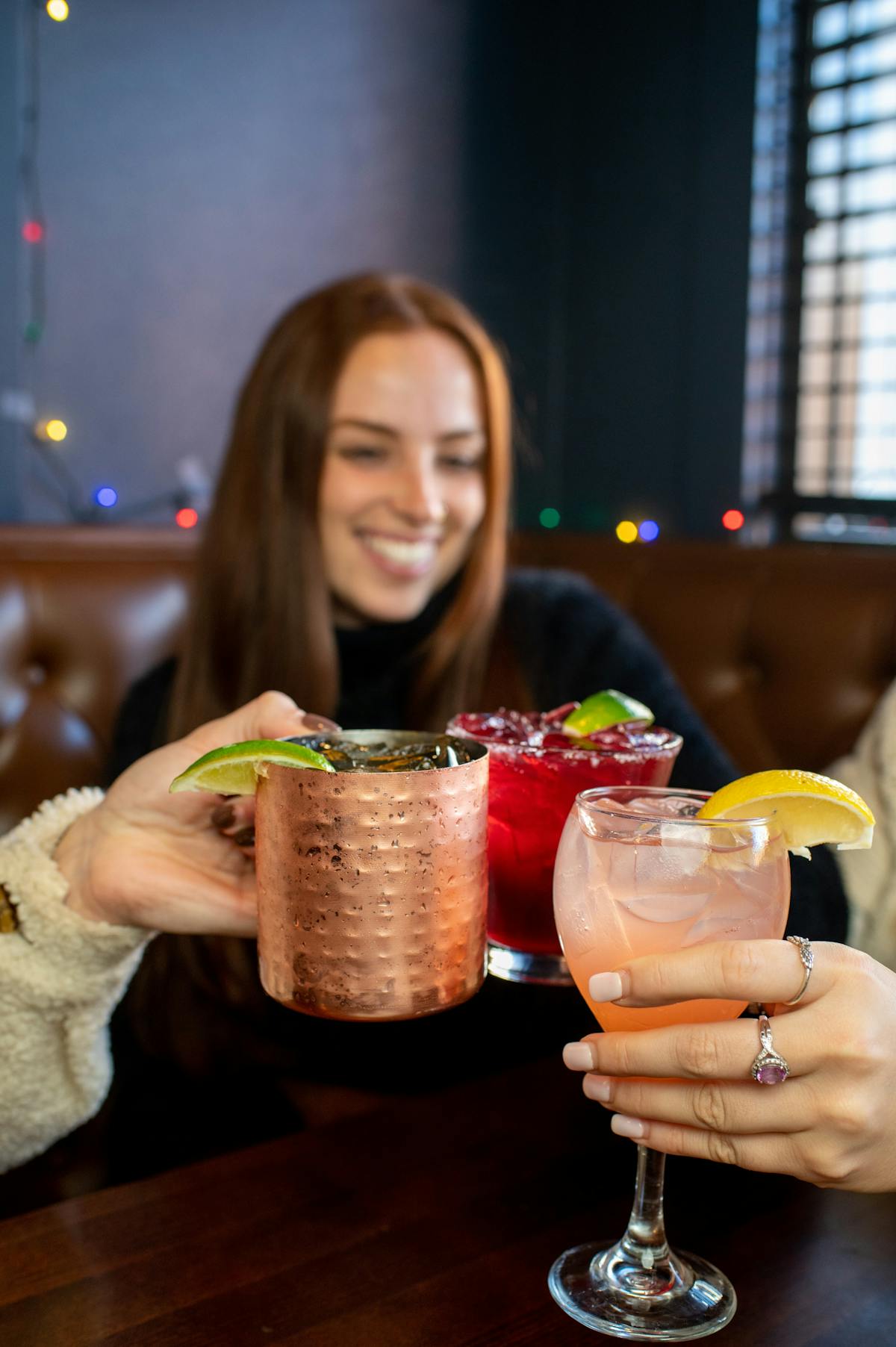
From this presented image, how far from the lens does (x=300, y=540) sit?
1.79 meters

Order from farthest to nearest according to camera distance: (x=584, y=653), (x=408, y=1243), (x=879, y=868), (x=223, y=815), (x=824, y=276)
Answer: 1. (x=824, y=276)
2. (x=584, y=653)
3. (x=879, y=868)
4. (x=223, y=815)
5. (x=408, y=1243)

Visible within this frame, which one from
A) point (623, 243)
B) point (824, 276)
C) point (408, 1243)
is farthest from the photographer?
point (623, 243)

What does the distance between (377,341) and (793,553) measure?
81cm

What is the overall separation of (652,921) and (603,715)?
0.23 m

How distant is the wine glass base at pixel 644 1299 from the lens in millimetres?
707

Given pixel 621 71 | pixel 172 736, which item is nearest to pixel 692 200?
pixel 621 71

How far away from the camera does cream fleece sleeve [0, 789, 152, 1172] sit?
3.49 ft

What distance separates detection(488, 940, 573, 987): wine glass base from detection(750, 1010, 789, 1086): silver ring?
28 cm

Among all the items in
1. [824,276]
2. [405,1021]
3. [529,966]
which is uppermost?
[824,276]

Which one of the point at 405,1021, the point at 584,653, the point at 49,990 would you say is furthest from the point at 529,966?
the point at 584,653

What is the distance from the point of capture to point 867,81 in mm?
3576

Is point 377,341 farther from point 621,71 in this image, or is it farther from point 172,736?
point 621,71

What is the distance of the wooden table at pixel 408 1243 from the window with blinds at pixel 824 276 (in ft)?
10.1

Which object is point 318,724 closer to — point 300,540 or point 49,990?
point 49,990
